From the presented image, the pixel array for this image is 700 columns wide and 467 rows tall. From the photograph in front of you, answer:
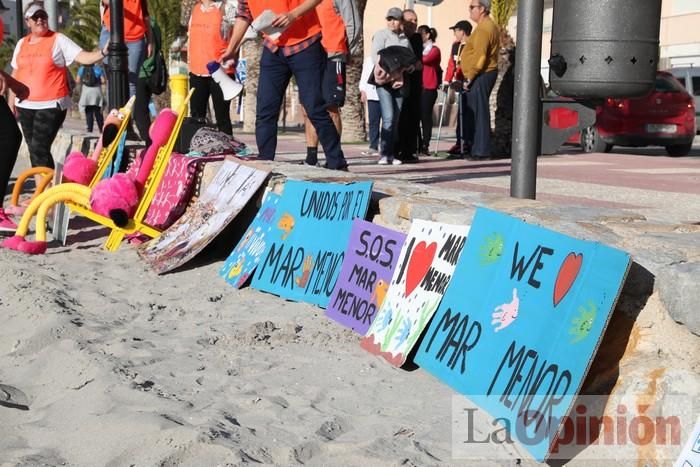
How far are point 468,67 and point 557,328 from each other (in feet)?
30.3

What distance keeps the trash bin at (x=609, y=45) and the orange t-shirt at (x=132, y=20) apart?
7629mm

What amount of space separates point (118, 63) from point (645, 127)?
8.93 metres

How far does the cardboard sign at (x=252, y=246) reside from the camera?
6.18 m

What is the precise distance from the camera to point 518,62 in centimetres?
509

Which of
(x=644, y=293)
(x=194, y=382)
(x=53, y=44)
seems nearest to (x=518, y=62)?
(x=644, y=293)

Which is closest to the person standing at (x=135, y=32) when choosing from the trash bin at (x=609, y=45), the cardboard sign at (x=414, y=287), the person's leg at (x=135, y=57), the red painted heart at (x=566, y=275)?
the person's leg at (x=135, y=57)

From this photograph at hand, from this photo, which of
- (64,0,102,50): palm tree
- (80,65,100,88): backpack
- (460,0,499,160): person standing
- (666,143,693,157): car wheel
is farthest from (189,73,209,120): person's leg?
(64,0,102,50): palm tree

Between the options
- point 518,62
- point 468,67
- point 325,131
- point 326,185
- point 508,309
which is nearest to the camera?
point 508,309

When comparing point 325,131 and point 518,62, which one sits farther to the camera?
point 325,131

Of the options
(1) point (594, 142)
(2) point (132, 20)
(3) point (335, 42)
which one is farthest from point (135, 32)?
(1) point (594, 142)

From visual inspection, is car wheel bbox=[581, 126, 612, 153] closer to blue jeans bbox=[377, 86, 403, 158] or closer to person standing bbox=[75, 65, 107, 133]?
blue jeans bbox=[377, 86, 403, 158]

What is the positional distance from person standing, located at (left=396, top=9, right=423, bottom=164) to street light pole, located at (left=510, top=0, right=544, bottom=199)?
6.84 metres

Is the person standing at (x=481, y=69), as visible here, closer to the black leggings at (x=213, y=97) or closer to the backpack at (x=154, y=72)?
the black leggings at (x=213, y=97)

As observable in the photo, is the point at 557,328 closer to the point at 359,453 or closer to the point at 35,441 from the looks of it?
the point at 359,453
